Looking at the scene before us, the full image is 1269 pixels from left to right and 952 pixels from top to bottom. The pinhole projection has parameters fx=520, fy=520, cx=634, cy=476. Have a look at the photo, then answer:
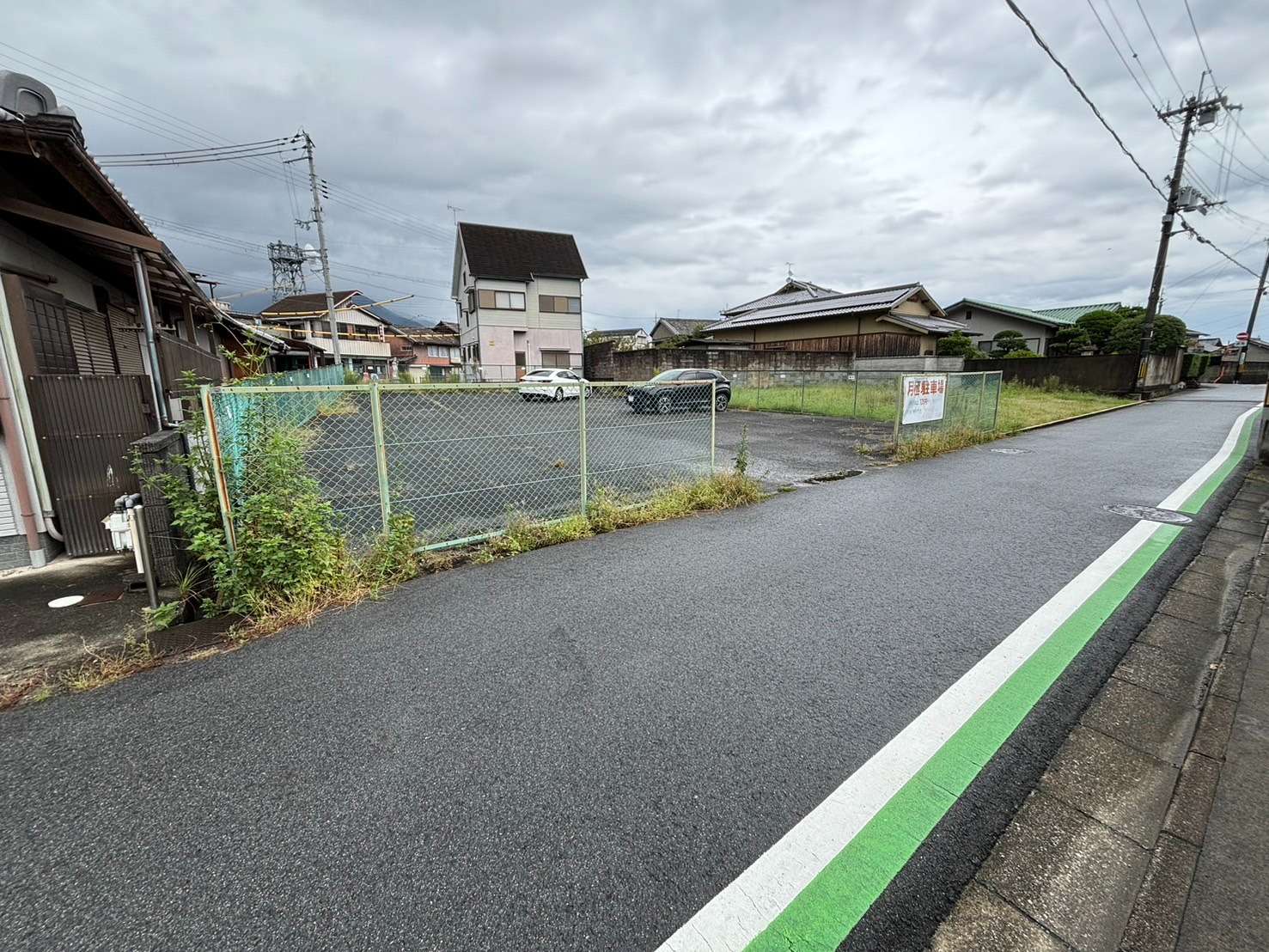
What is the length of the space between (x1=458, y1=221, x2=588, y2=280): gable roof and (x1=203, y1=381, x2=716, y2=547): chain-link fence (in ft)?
Result: 76.6

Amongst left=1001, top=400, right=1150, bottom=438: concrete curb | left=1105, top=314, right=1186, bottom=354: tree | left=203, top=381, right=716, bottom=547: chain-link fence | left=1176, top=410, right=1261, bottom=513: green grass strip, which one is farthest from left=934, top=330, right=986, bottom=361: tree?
left=203, top=381, right=716, bottom=547: chain-link fence

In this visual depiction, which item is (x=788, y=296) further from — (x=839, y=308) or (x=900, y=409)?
(x=900, y=409)

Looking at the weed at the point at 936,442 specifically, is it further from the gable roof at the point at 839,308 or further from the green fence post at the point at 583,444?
the gable roof at the point at 839,308

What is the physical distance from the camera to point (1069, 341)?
29234 millimetres

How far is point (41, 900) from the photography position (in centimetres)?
159

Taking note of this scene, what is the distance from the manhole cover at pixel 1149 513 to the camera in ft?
17.1

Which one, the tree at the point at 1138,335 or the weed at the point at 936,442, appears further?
the tree at the point at 1138,335

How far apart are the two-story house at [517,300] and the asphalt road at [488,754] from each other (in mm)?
27989

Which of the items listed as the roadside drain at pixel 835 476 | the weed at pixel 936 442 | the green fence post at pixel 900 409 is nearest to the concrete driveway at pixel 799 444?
the roadside drain at pixel 835 476

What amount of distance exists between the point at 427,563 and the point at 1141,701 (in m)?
4.48

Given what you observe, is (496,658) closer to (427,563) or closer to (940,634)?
(427,563)

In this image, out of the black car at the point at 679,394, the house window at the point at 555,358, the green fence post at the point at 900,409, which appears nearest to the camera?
the black car at the point at 679,394

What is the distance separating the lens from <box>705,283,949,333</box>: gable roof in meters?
25.4

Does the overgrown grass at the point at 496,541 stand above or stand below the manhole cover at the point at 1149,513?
above
